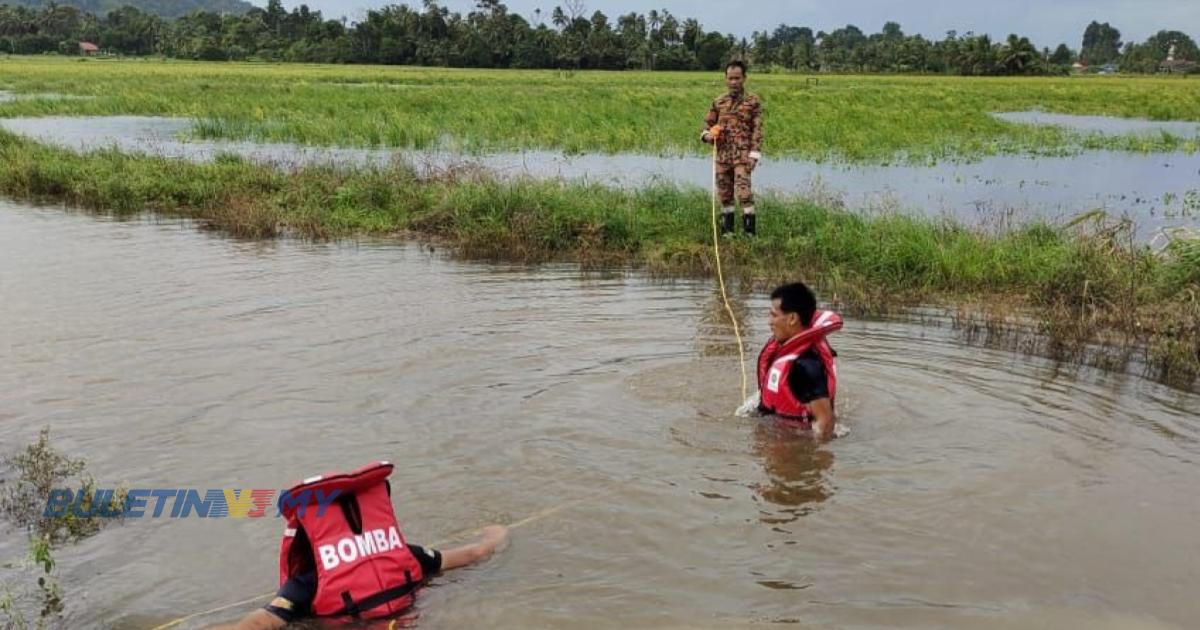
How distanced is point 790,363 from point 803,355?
4.6 inches

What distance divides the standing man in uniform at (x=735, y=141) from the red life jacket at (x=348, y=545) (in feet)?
26.1

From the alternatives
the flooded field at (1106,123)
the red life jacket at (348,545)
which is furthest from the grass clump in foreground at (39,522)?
the flooded field at (1106,123)

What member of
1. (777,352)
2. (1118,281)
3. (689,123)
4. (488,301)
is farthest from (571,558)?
(689,123)

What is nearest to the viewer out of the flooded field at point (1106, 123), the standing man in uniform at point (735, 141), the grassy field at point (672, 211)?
the grassy field at point (672, 211)

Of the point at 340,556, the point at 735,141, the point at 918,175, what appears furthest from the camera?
the point at 918,175

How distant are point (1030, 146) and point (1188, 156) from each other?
126 inches

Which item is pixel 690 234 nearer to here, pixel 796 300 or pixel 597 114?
pixel 796 300

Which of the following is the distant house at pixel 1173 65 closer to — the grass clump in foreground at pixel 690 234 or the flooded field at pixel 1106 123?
the flooded field at pixel 1106 123

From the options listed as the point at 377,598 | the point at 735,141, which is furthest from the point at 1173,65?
the point at 377,598

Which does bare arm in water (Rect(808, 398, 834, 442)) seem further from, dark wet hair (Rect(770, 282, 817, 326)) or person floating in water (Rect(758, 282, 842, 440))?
dark wet hair (Rect(770, 282, 817, 326))

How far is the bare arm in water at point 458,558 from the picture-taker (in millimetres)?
3746

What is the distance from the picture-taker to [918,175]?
18.0 metres

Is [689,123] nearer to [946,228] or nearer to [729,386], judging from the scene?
[946,228]

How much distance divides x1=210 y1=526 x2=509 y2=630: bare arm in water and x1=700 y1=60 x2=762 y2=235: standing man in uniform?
722 cm
